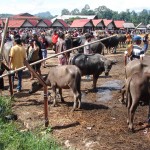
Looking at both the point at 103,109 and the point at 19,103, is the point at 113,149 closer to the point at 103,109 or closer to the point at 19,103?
the point at 103,109

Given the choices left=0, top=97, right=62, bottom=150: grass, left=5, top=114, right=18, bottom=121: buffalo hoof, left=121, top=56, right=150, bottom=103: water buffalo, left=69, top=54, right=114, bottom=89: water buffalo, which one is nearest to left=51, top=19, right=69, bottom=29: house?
left=69, top=54, right=114, bottom=89: water buffalo

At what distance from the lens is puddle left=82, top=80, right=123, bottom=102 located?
10950 millimetres

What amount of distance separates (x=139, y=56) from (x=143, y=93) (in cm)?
287

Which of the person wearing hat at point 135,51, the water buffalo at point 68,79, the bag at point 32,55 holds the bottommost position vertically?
the water buffalo at point 68,79

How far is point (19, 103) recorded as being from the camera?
1033 cm

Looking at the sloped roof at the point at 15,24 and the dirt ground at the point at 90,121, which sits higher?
the sloped roof at the point at 15,24

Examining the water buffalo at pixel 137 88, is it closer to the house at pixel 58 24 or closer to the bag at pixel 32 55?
the bag at pixel 32 55

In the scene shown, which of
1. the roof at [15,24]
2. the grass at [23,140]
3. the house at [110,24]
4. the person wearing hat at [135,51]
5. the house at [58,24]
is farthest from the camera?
the house at [110,24]

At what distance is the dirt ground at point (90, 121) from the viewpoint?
23.3ft

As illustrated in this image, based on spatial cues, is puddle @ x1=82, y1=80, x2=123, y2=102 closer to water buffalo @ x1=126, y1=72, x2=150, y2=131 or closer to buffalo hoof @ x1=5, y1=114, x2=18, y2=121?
buffalo hoof @ x1=5, y1=114, x2=18, y2=121

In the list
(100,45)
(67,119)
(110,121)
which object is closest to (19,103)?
(67,119)

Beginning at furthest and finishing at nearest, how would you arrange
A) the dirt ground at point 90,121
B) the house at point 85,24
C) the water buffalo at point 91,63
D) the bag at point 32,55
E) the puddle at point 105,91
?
the house at point 85,24, the bag at point 32,55, the water buffalo at point 91,63, the puddle at point 105,91, the dirt ground at point 90,121

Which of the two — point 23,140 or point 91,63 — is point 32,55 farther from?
point 23,140

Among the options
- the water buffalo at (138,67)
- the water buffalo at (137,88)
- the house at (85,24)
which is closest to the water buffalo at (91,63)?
the water buffalo at (138,67)
